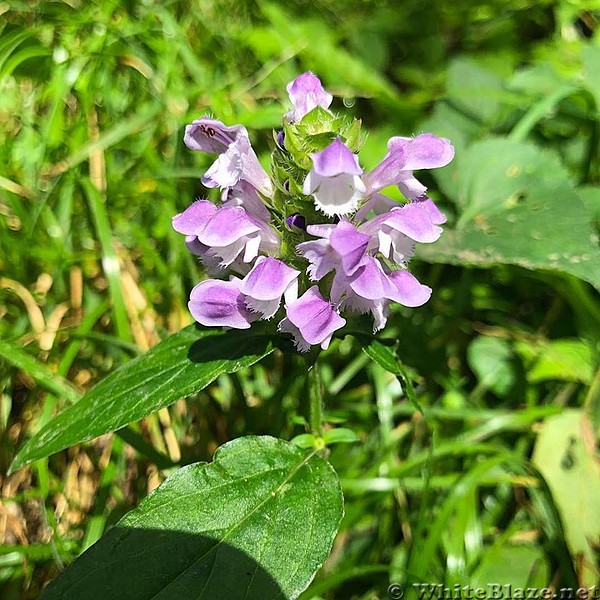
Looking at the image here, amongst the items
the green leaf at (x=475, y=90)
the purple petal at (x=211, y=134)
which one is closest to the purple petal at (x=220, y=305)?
the purple petal at (x=211, y=134)

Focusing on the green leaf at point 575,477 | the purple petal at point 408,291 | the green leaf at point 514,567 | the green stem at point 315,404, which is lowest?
the green leaf at point 514,567

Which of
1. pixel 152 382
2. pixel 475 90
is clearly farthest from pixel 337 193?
pixel 475 90

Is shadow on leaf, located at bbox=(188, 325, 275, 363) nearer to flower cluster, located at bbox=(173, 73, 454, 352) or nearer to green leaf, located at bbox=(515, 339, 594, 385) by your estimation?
flower cluster, located at bbox=(173, 73, 454, 352)

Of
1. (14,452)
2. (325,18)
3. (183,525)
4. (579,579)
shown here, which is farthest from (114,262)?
(325,18)

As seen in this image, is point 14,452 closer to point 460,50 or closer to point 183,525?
point 183,525

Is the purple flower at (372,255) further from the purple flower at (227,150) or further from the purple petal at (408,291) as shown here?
the purple flower at (227,150)

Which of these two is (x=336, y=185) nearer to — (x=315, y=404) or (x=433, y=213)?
(x=433, y=213)

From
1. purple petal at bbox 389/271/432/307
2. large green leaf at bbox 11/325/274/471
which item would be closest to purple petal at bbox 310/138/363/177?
purple petal at bbox 389/271/432/307
